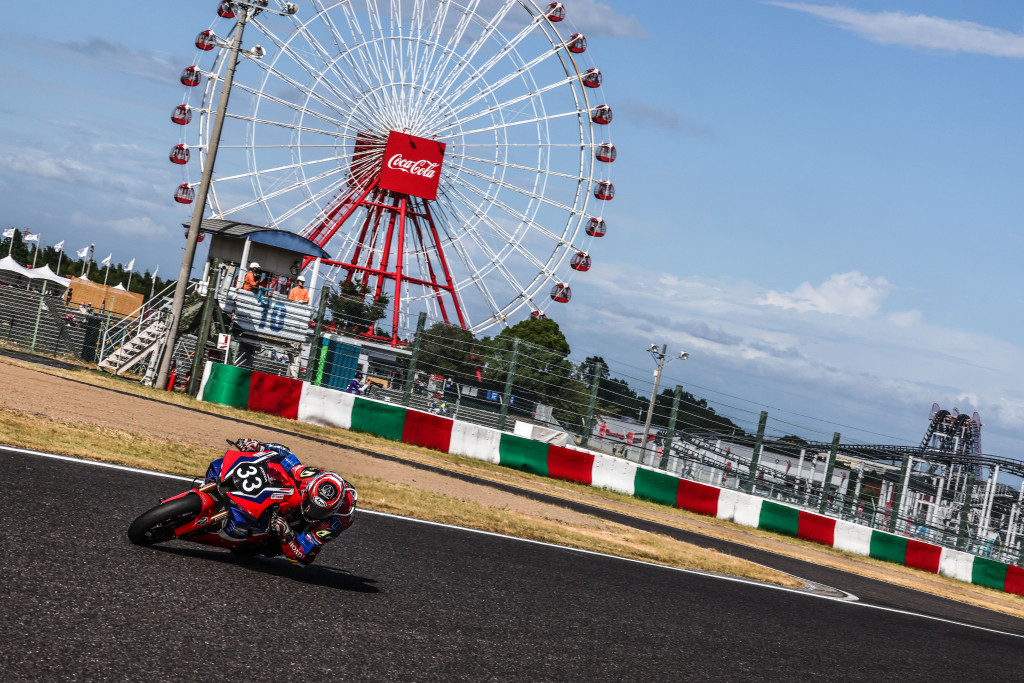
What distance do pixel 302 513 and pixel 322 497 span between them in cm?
17

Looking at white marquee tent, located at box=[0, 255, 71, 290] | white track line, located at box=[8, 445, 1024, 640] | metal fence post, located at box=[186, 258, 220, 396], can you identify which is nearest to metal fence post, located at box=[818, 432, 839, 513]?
white track line, located at box=[8, 445, 1024, 640]

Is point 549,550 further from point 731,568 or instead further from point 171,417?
point 171,417

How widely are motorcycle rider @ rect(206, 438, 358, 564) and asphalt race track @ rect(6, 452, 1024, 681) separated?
251 mm

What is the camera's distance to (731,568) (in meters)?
11.9

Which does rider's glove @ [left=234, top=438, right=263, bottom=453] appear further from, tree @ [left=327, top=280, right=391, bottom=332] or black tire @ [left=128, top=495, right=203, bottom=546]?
tree @ [left=327, top=280, right=391, bottom=332]

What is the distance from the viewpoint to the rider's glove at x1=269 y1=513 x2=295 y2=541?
612 cm

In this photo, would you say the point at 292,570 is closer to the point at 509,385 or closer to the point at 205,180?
the point at 509,385

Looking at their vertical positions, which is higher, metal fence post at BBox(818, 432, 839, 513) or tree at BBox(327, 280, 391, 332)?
tree at BBox(327, 280, 391, 332)

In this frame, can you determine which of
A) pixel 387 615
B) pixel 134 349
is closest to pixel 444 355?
pixel 134 349

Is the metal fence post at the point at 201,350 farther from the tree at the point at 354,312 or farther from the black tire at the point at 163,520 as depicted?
the black tire at the point at 163,520

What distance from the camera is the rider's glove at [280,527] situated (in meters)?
6.12

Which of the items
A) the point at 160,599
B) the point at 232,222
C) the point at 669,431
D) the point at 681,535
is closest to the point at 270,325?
the point at 232,222

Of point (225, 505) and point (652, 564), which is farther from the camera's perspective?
point (652, 564)

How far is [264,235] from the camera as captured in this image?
31.6 m
